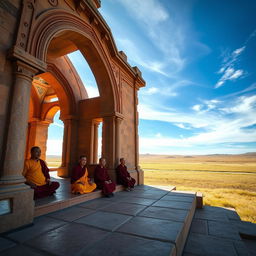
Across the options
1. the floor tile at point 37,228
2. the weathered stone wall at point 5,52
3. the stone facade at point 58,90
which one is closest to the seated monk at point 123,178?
the stone facade at point 58,90

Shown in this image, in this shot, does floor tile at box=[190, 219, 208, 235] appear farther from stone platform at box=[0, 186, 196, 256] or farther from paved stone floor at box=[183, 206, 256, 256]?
stone platform at box=[0, 186, 196, 256]

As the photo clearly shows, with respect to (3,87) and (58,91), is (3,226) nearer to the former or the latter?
(3,87)

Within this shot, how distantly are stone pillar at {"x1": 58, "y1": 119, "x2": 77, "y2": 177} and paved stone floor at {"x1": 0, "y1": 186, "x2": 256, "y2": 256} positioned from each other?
4.73 metres

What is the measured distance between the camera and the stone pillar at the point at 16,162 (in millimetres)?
2631

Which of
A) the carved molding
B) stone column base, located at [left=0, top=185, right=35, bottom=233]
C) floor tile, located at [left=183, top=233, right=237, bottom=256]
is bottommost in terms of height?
floor tile, located at [left=183, top=233, right=237, bottom=256]

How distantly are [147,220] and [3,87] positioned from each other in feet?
11.5

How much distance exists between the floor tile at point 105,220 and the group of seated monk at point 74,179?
1403 millimetres

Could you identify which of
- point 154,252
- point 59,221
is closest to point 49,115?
point 59,221

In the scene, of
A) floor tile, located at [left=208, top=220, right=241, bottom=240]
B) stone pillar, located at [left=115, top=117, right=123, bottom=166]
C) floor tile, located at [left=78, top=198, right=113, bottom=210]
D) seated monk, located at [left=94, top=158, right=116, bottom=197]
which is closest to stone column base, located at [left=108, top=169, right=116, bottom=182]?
stone pillar, located at [left=115, top=117, right=123, bottom=166]

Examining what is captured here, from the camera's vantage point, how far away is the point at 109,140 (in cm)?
686

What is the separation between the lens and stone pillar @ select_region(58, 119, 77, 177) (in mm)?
8539

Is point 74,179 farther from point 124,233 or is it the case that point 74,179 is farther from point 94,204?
point 124,233

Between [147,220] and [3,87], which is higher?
[3,87]

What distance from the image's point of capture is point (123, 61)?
25.1 ft
